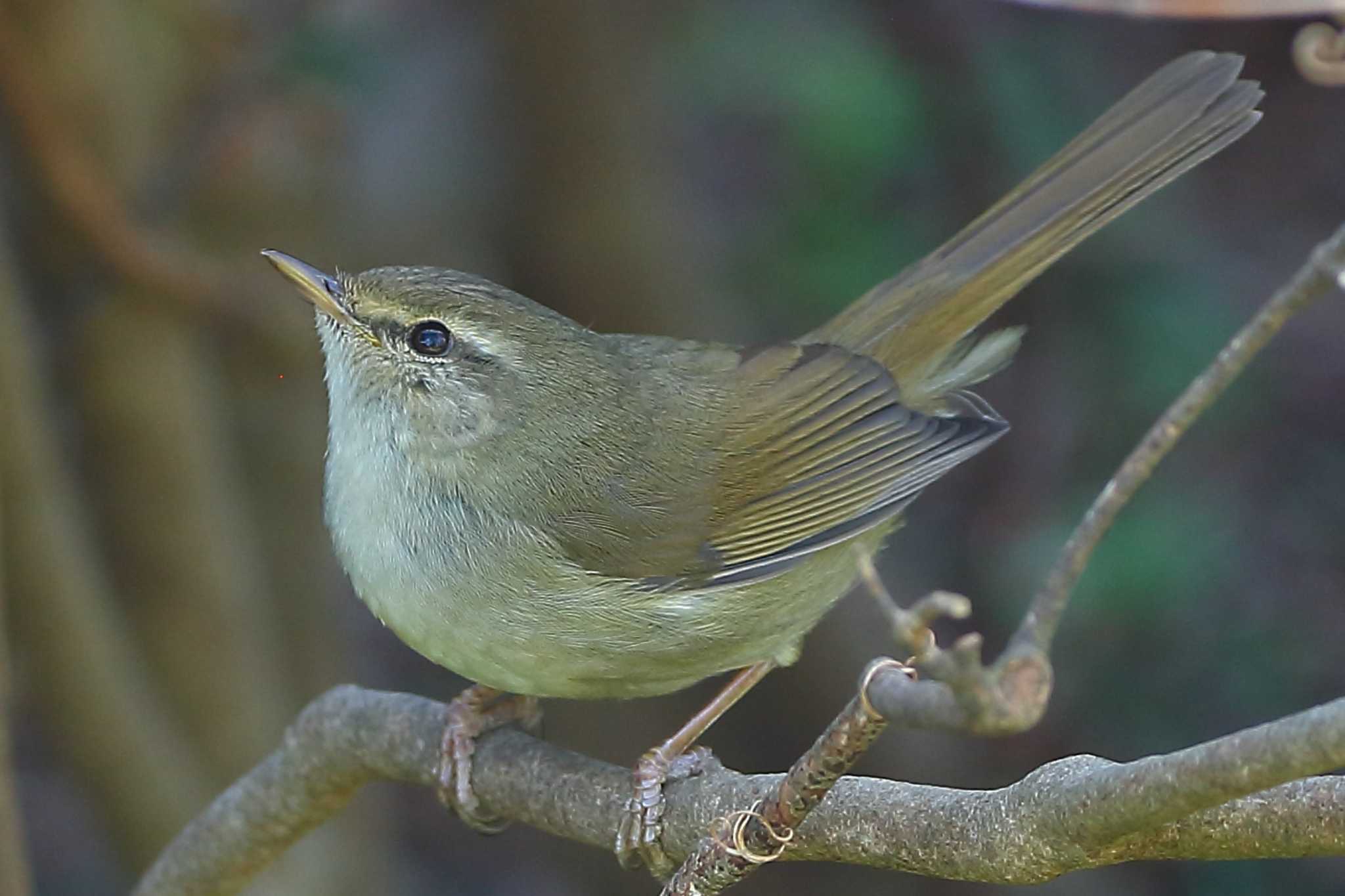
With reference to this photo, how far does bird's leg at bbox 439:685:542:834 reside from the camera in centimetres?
319

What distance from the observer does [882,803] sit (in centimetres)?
231

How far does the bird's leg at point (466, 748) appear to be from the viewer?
3.19m

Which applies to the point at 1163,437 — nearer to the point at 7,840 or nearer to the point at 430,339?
the point at 430,339

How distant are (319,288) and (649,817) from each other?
1228mm

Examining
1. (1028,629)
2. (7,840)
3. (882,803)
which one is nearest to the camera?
(1028,629)

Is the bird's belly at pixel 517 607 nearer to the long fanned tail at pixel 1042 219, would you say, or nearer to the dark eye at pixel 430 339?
the dark eye at pixel 430 339

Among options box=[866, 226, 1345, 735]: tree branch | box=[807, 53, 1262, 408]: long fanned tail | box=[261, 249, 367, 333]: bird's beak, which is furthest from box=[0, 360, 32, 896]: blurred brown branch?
box=[866, 226, 1345, 735]: tree branch

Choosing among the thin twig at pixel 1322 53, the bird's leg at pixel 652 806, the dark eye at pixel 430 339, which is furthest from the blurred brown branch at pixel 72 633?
the thin twig at pixel 1322 53

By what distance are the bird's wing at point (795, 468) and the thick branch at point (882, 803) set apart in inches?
18.9

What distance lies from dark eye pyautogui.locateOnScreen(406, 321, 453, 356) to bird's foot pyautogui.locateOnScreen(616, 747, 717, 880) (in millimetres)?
933

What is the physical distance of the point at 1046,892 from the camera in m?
5.13

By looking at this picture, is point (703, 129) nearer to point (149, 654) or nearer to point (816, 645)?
point (816, 645)

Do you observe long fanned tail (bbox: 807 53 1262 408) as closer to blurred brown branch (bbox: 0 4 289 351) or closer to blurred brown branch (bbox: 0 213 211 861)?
blurred brown branch (bbox: 0 4 289 351)

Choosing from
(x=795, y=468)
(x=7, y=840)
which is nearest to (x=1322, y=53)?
(x=795, y=468)
